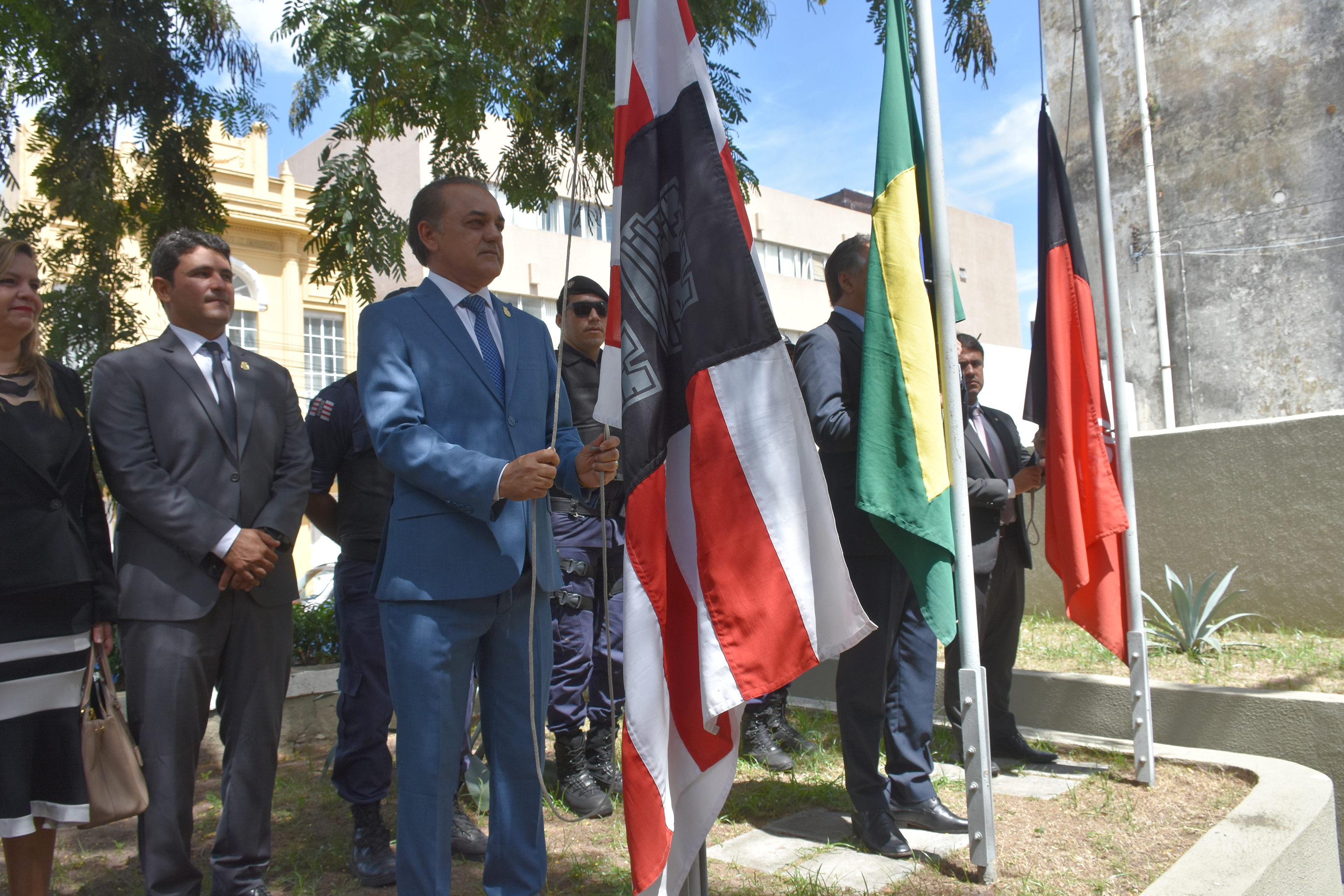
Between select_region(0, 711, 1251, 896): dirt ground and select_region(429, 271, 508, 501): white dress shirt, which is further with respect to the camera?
select_region(0, 711, 1251, 896): dirt ground

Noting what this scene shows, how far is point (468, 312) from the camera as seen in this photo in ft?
9.20

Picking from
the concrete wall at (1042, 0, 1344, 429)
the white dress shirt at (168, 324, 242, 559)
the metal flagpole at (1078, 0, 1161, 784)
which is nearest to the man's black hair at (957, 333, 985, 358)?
the metal flagpole at (1078, 0, 1161, 784)

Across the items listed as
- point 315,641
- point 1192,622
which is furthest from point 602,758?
point 1192,622

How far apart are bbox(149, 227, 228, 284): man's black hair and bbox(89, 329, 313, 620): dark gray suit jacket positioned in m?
0.21

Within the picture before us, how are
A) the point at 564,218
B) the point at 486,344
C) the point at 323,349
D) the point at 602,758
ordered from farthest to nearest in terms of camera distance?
the point at 564,218
the point at 323,349
the point at 602,758
the point at 486,344

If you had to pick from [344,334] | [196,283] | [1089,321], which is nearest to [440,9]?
[196,283]

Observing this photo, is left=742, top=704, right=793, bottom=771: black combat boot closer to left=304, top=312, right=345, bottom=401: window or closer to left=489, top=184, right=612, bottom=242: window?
left=489, top=184, right=612, bottom=242: window

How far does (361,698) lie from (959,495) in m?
2.28

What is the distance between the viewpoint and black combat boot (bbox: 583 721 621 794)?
13.9 feet

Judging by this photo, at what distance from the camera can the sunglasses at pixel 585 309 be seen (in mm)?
4449

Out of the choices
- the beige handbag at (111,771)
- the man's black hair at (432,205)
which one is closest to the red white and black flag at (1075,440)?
the man's black hair at (432,205)

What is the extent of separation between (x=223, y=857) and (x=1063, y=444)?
360cm

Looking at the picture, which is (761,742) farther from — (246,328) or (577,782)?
(246,328)

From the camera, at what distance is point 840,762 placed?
4.79 meters
